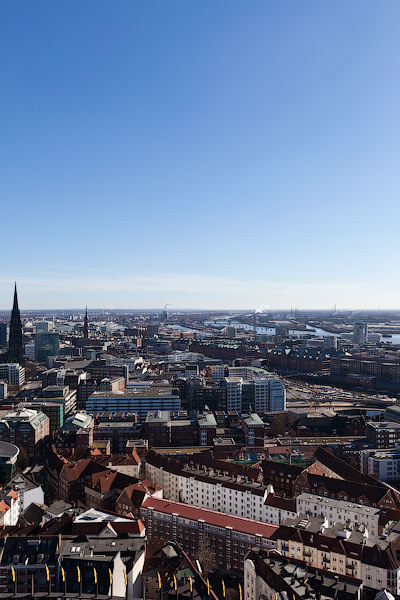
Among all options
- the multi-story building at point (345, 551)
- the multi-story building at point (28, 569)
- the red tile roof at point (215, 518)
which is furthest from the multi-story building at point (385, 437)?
the multi-story building at point (28, 569)

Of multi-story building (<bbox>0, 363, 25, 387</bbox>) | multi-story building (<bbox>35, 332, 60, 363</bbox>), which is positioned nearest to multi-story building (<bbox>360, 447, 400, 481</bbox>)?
multi-story building (<bbox>0, 363, 25, 387</bbox>)

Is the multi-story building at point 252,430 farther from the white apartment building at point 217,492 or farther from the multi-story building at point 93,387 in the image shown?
the multi-story building at point 93,387

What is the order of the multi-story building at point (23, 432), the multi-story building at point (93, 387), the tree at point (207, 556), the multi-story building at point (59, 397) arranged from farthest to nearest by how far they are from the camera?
the multi-story building at point (93, 387) < the multi-story building at point (59, 397) < the multi-story building at point (23, 432) < the tree at point (207, 556)

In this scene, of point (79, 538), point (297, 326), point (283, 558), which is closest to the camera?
point (283, 558)

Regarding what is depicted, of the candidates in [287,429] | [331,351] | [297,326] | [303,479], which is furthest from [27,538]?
[297,326]

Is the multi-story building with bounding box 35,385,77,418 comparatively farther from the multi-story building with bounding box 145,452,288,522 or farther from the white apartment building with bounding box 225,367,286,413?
the multi-story building with bounding box 145,452,288,522

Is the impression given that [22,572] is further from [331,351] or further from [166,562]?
[331,351]

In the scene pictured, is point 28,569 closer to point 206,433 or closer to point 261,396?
point 206,433

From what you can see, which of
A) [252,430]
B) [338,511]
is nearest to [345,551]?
[338,511]
